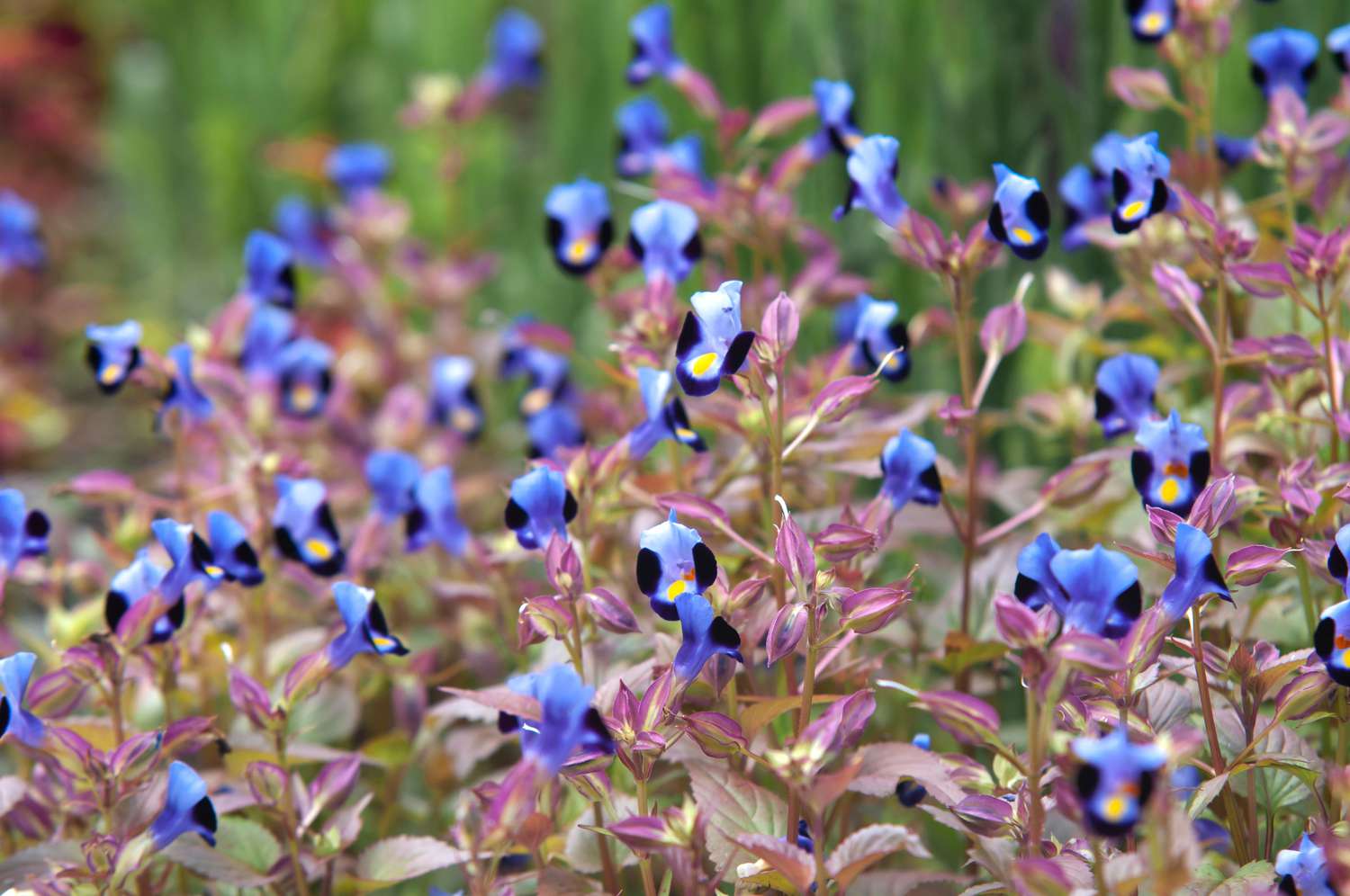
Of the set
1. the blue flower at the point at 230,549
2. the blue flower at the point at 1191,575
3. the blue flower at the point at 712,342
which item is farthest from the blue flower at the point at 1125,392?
the blue flower at the point at 230,549

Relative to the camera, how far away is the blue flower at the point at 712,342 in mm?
1007

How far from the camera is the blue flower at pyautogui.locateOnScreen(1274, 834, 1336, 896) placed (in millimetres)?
940

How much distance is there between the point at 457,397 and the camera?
1.88 m

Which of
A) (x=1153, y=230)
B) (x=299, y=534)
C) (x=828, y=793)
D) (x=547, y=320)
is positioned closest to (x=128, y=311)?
(x=547, y=320)

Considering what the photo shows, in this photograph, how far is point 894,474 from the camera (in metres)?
1.22

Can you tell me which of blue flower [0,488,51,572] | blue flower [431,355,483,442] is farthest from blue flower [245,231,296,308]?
blue flower [0,488,51,572]

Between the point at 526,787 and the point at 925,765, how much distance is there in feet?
1.19

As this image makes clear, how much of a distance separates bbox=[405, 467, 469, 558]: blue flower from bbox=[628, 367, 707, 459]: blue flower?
0.89 ft

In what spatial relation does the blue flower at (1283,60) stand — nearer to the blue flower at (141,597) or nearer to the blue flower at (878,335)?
the blue flower at (878,335)

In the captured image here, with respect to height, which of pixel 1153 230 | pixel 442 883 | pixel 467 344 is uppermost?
pixel 1153 230

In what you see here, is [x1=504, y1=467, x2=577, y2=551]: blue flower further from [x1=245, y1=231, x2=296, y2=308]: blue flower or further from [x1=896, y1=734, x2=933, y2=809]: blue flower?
[x1=245, y1=231, x2=296, y2=308]: blue flower

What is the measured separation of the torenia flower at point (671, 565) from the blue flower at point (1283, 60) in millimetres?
917

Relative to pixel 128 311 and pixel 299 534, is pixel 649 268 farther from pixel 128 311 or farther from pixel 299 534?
pixel 128 311

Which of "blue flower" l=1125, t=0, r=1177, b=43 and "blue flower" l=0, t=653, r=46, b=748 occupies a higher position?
"blue flower" l=1125, t=0, r=1177, b=43
